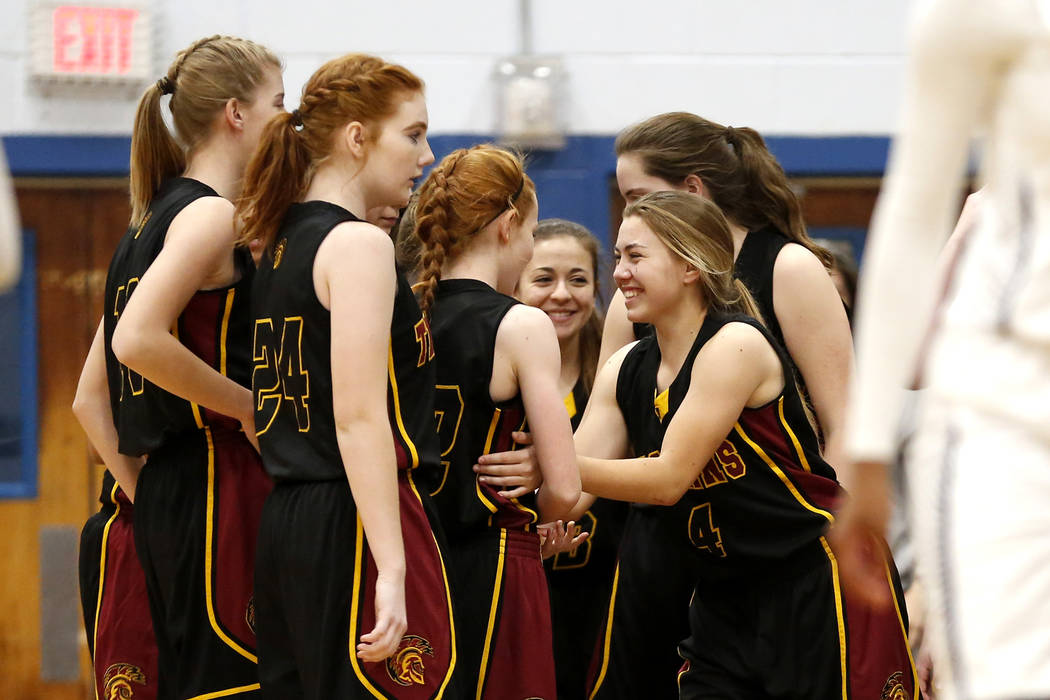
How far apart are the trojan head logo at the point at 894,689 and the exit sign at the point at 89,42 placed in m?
3.59

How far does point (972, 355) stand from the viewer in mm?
1402

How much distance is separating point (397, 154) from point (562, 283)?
1.32m

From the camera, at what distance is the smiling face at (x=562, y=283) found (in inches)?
149

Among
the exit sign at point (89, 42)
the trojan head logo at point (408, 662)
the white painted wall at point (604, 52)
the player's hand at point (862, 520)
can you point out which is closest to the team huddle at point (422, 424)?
the trojan head logo at point (408, 662)

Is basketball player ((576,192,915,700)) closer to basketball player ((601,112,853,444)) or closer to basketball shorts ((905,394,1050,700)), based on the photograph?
basketball player ((601,112,853,444))

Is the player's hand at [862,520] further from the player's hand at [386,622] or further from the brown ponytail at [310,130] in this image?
the brown ponytail at [310,130]

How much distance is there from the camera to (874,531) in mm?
1495

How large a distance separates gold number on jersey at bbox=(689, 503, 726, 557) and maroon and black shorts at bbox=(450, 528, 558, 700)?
1.25 feet

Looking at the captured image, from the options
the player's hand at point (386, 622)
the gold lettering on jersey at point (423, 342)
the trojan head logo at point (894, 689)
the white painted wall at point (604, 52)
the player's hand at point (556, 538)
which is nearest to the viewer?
the player's hand at point (386, 622)

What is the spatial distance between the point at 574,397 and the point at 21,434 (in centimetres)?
265

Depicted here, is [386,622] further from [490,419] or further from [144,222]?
[144,222]

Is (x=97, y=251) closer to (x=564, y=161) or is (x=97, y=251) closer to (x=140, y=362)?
(x=564, y=161)

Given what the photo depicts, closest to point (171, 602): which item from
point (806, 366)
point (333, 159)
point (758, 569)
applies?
point (333, 159)

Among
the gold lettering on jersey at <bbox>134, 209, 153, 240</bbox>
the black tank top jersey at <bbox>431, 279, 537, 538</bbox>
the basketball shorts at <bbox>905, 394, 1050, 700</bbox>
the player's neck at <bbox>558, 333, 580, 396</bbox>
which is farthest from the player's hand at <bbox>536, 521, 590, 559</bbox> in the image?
the basketball shorts at <bbox>905, 394, 1050, 700</bbox>
